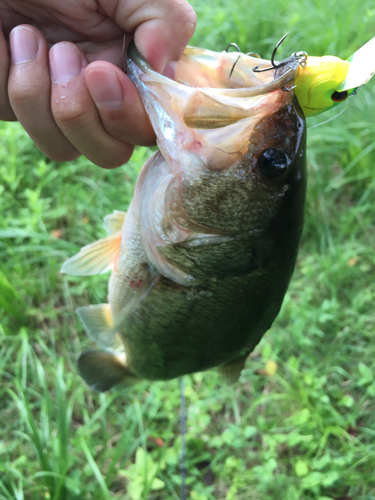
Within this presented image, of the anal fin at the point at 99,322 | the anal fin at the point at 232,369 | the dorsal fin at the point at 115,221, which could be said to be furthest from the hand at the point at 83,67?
the anal fin at the point at 232,369

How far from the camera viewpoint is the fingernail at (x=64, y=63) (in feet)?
3.58

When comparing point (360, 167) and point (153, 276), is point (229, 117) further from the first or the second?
point (360, 167)

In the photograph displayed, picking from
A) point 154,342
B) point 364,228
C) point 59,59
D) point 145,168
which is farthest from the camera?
point 364,228

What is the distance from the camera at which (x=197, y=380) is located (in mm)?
2539

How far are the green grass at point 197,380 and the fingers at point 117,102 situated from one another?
1443mm

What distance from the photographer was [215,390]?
2521 mm

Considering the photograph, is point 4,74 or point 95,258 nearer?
point 4,74

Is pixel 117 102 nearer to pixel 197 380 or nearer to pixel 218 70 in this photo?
pixel 218 70

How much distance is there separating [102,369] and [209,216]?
3.08ft

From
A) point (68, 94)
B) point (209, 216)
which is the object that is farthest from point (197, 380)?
point (68, 94)

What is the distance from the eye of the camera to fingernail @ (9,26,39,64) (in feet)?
3.56

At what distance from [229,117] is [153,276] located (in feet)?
1.84

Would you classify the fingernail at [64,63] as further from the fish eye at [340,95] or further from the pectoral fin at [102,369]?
the pectoral fin at [102,369]

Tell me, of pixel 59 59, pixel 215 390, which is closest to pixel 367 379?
pixel 215 390
